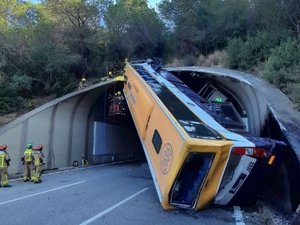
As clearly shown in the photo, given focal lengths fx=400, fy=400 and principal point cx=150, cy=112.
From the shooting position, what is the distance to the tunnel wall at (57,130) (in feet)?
56.4

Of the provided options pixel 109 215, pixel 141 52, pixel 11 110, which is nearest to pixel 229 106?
pixel 109 215

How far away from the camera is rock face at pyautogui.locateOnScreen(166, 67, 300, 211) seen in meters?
8.20

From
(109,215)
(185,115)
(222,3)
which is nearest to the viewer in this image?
(109,215)

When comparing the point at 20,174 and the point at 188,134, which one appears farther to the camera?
the point at 20,174

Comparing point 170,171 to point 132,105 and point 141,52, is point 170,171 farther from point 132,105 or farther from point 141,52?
point 141,52

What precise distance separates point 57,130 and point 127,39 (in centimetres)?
1448

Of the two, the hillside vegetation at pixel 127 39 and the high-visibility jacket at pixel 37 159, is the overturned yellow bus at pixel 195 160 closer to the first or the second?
the high-visibility jacket at pixel 37 159

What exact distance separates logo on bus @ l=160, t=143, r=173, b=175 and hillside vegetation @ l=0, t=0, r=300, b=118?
8.35 metres

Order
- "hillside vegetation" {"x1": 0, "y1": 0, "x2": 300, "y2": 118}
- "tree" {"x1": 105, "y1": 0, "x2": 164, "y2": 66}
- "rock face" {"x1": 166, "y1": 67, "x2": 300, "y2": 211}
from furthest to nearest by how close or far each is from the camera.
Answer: "tree" {"x1": 105, "y1": 0, "x2": 164, "y2": 66}, "hillside vegetation" {"x1": 0, "y1": 0, "x2": 300, "y2": 118}, "rock face" {"x1": 166, "y1": 67, "x2": 300, "y2": 211}

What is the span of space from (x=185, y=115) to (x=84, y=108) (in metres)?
14.2

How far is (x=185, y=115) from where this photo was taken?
9.84 meters

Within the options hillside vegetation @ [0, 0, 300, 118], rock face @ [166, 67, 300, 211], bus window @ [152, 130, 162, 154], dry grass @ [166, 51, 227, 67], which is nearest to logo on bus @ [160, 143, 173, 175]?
bus window @ [152, 130, 162, 154]

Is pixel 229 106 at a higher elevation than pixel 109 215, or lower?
higher

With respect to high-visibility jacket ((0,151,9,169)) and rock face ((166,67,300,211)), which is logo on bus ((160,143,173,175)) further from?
high-visibility jacket ((0,151,9,169))
